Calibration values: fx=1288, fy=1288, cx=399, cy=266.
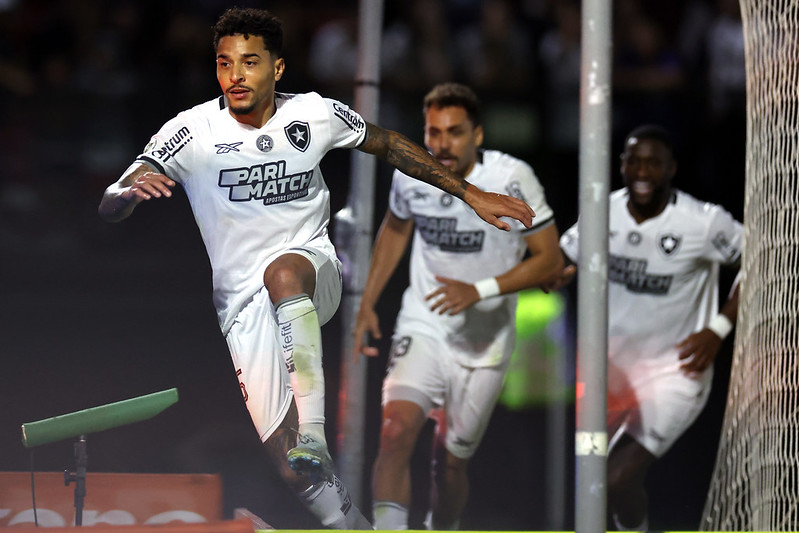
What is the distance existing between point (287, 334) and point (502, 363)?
200 centimetres

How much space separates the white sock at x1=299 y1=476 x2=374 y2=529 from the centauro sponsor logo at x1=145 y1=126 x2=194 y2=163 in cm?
120

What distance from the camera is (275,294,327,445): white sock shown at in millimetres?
4191

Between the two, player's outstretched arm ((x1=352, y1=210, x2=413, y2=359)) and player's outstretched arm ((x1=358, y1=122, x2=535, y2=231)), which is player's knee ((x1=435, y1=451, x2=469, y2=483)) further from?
player's outstretched arm ((x1=358, y1=122, x2=535, y2=231))

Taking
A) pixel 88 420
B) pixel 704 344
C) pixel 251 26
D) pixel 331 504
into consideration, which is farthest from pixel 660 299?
pixel 88 420

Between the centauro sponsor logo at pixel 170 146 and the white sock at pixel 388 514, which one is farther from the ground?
the centauro sponsor logo at pixel 170 146

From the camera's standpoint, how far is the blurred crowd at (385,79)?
7.12 m

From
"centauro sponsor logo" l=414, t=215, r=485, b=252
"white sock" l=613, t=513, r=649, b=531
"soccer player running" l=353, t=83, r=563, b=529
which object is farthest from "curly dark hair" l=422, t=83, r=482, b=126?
"white sock" l=613, t=513, r=649, b=531

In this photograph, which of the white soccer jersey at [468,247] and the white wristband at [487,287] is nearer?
the white wristband at [487,287]

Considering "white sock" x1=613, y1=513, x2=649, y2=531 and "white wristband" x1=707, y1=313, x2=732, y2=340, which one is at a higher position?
"white wristband" x1=707, y1=313, x2=732, y2=340

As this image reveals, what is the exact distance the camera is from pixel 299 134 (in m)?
4.36

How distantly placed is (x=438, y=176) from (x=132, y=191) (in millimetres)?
1047

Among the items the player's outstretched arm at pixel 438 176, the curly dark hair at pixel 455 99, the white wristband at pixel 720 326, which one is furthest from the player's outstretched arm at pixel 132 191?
the white wristband at pixel 720 326

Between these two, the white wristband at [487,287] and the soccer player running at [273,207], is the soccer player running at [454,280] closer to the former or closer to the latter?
the white wristband at [487,287]

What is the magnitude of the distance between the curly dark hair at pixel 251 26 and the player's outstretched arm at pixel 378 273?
1662mm
